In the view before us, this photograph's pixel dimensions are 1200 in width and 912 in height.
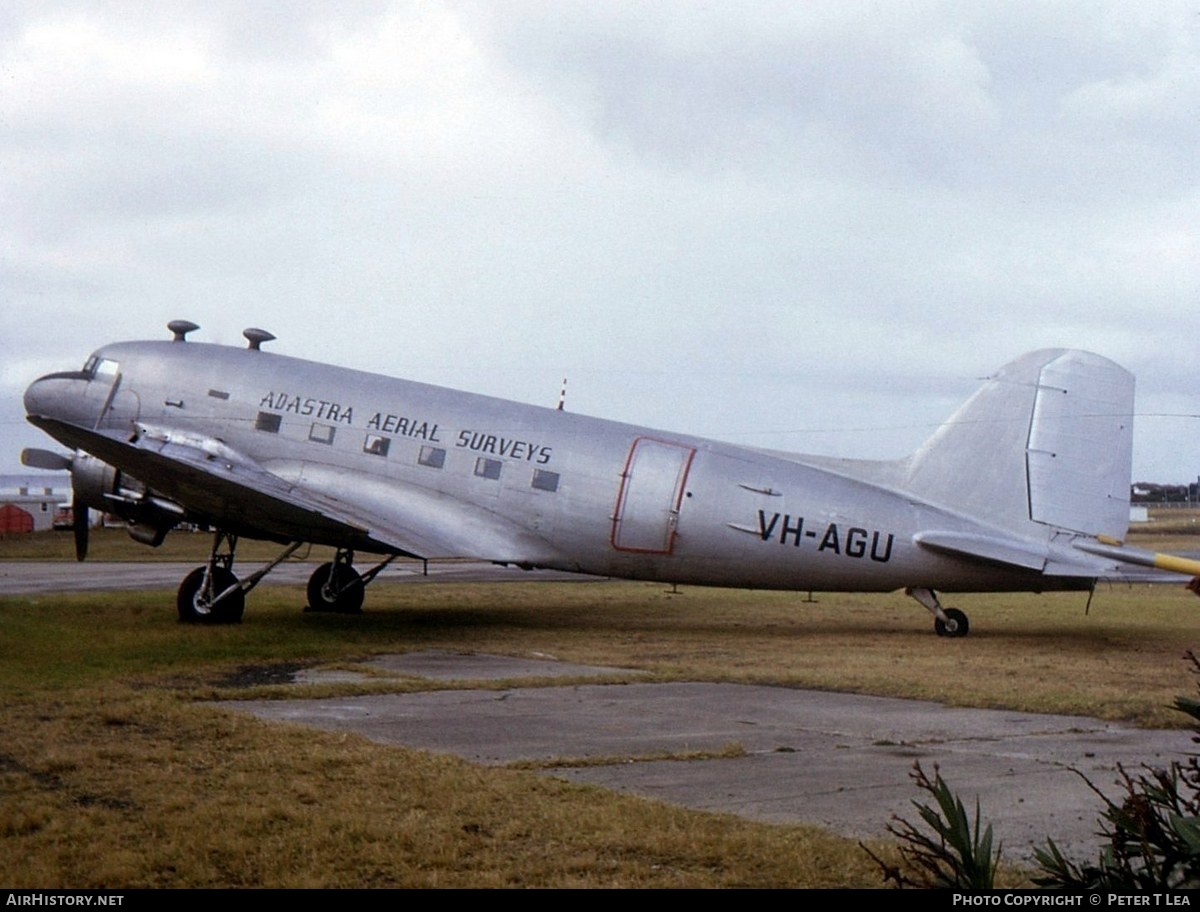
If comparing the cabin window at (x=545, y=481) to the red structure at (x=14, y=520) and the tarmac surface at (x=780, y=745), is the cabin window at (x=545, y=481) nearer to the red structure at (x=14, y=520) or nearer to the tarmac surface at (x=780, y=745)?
the tarmac surface at (x=780, y=745)

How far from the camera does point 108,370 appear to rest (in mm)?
23156

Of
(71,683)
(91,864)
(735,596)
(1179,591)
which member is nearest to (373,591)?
(735,596)

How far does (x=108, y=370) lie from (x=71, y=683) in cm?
1098

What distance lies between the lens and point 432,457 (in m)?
21.7

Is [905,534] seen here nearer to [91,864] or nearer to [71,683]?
[71,683]

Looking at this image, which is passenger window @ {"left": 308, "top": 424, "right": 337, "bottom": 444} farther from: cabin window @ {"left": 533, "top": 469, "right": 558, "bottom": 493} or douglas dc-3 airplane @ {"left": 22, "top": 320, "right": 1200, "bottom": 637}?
cabin window @ {"left": 533, "top": 469, "right": 558, "bottom": 493}

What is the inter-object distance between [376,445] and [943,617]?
9427mm

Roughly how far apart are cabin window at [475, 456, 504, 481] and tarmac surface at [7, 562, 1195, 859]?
6486 millimetres

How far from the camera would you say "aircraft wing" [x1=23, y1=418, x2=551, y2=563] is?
1939 centimetres

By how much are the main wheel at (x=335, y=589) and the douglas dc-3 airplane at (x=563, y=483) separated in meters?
0.04

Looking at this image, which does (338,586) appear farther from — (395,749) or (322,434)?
(395,749)

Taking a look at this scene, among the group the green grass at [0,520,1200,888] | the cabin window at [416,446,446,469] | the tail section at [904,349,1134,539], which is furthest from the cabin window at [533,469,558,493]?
the tail section at [904,349,1134,539]

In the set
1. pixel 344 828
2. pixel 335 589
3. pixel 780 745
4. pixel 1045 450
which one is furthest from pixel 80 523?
pixel 344 828
